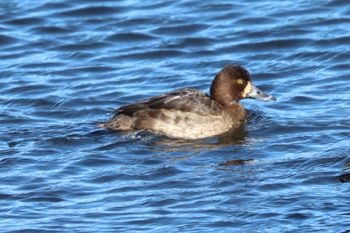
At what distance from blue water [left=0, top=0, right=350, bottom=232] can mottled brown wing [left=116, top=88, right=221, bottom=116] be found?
36 cm

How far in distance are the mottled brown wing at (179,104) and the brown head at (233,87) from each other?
338 millimetres

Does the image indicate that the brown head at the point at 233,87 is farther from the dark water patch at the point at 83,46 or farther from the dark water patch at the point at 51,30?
the dark water patch at the point at 51,30

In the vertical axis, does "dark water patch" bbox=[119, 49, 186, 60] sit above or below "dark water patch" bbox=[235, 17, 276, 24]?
below

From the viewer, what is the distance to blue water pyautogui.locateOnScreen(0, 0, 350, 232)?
1014cm

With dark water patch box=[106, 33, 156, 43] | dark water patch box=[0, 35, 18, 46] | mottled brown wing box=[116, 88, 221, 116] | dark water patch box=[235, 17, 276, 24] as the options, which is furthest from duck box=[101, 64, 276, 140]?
dark water patch box=[0, 35, 18, 46]

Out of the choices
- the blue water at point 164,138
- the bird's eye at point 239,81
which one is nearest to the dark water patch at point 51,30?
the blue water at point 164,138

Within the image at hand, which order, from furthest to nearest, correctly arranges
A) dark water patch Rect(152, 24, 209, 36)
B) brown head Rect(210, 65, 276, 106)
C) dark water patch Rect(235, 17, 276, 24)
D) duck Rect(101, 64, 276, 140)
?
dark water patch Rect(235, 17, 276, 24) < dark water patch Rect(152, 24, 209, 36) < brown head Rect(210, 65, 276, 106) < duck Rect(101, 64, 276, 140)

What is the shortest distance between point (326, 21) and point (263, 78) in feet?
8.94

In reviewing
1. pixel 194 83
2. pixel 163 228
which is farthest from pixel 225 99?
pixel 163 228

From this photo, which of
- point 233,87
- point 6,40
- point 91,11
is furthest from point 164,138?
point 91,11

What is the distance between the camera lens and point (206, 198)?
1048 centimetres

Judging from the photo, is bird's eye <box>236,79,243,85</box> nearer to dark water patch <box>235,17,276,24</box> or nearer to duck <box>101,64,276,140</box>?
duck <box>101,64,276,140</box>

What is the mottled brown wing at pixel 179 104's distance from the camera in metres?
13.4

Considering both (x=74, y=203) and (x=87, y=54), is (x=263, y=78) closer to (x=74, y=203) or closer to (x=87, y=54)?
(x=87, y=54)
